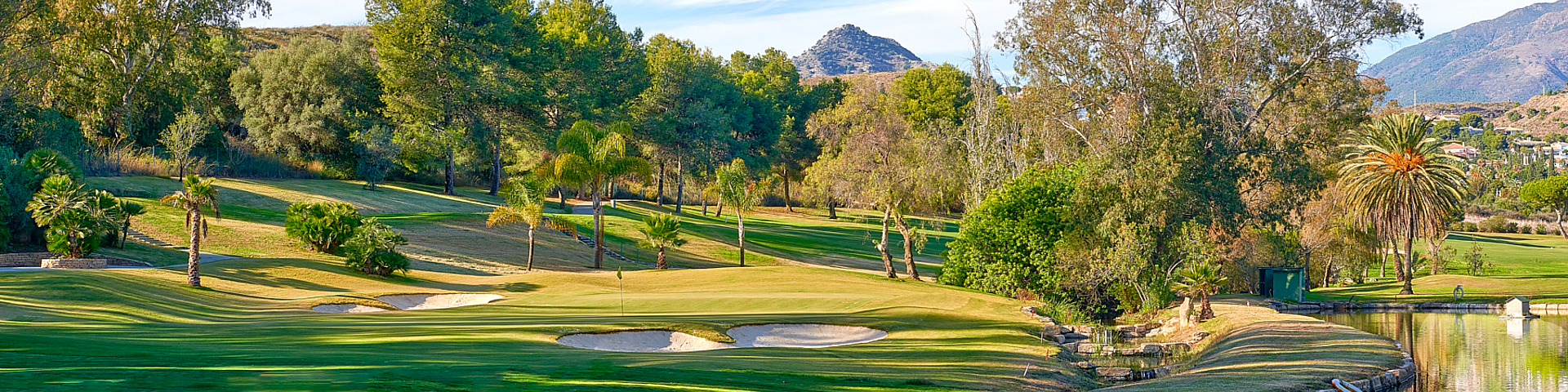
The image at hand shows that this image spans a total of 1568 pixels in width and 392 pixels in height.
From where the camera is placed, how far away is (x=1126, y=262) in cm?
3228

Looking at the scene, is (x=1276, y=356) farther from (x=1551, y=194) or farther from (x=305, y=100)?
(x=1551, y=194)

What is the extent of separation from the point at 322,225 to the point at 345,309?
566 inches

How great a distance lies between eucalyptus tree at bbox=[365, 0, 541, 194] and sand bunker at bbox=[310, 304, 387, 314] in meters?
34.5

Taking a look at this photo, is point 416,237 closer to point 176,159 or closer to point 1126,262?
point 176,159

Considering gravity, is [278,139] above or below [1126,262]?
above

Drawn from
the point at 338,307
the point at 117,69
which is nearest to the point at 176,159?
the point at 117,69

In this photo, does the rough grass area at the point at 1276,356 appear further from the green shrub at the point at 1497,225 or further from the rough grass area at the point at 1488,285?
the green shrub at the point at 1497,225

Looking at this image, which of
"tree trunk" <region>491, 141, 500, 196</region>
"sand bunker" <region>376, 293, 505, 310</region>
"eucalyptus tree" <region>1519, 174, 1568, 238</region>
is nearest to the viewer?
"sand bunker" <region>376, 293, 505, 310</region>

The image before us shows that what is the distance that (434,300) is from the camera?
104ft

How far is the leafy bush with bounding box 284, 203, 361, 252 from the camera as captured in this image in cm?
4066

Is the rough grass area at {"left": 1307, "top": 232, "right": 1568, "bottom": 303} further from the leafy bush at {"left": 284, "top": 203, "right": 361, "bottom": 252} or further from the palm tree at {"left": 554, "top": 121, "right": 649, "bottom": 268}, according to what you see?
the leafy bush at {"left": 284, "top": 203, "right": 361, "bottom": 252}

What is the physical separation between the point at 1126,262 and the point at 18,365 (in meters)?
27.9

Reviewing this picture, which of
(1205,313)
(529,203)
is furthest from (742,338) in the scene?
(529,203)

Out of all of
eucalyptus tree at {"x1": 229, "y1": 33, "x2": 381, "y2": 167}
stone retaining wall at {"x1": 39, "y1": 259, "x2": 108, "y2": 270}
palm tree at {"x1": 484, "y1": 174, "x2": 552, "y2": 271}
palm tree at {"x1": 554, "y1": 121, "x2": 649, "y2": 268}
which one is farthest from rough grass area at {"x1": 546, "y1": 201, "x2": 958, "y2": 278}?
stone retaining wall at {"x1": 39, "y1": 259, "x2": 108, "y2": 270}
